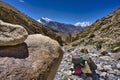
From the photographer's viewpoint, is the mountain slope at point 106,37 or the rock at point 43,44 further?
the mountain slope at point 106,37

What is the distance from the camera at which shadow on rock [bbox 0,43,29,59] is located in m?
6.73

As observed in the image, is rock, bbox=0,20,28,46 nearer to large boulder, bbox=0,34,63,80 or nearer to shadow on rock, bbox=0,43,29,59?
shadow on rock, bbox=0,43,29,59

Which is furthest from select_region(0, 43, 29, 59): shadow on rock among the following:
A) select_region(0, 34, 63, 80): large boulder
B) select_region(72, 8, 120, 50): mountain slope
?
select_region(72, 8, 120, 50): mountain slope

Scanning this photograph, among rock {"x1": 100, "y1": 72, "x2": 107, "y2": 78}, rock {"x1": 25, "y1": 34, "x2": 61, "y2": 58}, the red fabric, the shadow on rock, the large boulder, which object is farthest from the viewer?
rock {"x1": 100, "y1": 72, "x2": 107, "y2": 78}

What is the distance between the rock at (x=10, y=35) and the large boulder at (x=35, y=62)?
0.52 m

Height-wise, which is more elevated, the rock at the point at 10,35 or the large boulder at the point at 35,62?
the rock at the point at 10,35

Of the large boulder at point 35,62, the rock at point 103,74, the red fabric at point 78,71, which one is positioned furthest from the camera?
the rock at point 103,74

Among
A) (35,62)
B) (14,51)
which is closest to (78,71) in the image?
(35,62)

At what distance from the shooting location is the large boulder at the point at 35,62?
6348 mm

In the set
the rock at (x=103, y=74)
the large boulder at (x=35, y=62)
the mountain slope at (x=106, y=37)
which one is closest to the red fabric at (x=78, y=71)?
the rock at (x=103, y=74)

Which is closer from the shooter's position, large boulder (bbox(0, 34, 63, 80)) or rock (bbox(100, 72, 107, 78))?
large boulder (bbox(0, 34, 63, 80))

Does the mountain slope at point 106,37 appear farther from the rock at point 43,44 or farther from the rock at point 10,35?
the rock at point 10,35

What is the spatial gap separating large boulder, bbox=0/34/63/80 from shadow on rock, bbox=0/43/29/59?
15cm

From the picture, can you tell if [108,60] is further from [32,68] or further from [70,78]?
[32,68]
